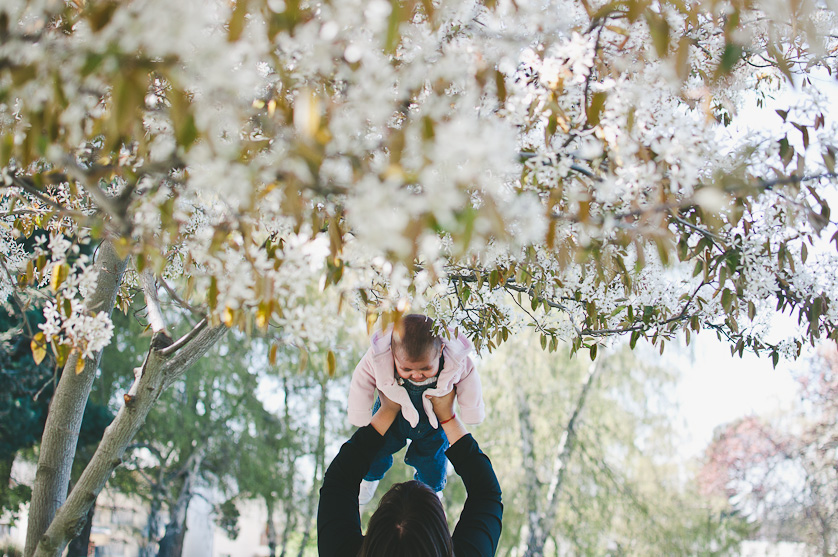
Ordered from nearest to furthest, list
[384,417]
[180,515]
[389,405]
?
[384,417] → [389,405] → [180,515]

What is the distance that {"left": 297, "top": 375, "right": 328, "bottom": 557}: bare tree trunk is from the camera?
9383 millimetres

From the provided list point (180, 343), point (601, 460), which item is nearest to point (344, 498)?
point (180, 343)

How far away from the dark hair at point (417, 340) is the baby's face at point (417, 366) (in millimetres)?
14

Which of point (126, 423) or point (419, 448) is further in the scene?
point (419, 448)

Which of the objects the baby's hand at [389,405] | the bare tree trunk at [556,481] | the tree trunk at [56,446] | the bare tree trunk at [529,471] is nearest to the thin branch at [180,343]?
the tree trunk at [56,446]

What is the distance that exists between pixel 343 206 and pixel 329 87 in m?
0.21

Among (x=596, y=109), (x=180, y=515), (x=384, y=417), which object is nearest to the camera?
(x=596, y=109)

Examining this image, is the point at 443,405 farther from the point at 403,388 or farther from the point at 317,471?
the point at 317,471

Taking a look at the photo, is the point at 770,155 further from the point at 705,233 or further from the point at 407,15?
the point at 407,15

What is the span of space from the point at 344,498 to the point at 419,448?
85cm

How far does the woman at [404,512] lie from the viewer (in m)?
1.54

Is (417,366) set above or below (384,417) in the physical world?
above

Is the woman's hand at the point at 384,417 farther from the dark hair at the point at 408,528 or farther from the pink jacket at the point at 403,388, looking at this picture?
the dark hair at the point at 408,528

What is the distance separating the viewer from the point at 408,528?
1540 millimetres
